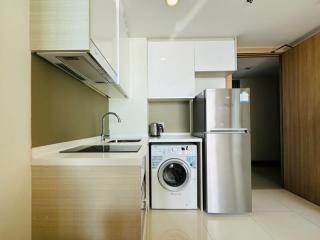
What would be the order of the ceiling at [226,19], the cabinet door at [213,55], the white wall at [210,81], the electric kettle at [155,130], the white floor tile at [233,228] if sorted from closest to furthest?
the white floor tile at [233,228] → the ceiling at [226,19] → the cabinet door at [213,55] → the electric kettle at [155,130] → the white wall at [210,81]

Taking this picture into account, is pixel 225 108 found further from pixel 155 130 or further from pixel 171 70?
pixel 155 130

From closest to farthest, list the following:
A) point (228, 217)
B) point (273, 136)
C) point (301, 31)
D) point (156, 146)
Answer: point (228, 217) < point (156, 146) < point (301, 31) < point (273, 136)

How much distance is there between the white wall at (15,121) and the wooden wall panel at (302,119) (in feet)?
10.5

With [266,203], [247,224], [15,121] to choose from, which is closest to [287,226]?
[247,224]

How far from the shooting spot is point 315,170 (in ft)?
9.61

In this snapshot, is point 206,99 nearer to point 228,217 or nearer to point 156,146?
point 156,146

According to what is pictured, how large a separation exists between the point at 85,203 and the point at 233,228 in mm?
1713

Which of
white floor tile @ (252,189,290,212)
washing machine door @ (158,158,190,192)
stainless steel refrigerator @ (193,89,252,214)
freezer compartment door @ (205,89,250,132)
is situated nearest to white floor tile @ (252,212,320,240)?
white floor tile @ (252,189,290,212)

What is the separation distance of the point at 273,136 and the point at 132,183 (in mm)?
5604

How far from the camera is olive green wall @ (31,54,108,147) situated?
4.25 feet

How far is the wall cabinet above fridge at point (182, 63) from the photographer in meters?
3.20

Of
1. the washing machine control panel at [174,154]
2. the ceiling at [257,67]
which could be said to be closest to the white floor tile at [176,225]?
the washing machine control panel at [174,154]

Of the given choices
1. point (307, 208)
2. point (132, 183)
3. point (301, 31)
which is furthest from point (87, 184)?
point (301, 31)

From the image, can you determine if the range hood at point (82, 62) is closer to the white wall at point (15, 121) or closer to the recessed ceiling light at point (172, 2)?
the white wall at point (15, 121)
